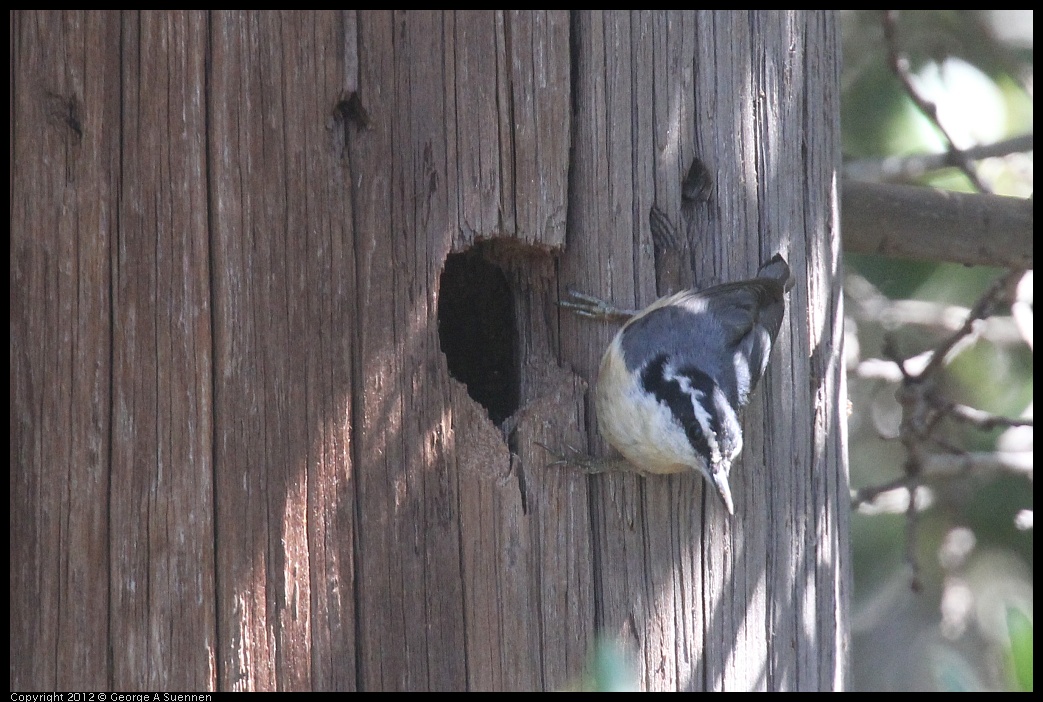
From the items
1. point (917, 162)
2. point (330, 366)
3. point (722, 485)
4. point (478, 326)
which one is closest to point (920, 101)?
point (917, 162)

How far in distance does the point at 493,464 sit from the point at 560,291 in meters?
0.44

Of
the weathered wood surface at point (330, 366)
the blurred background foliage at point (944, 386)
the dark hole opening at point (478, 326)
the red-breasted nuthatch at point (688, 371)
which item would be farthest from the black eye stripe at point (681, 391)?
the blurred background foliage at point (944, 386)

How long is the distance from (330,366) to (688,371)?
3.03 feet

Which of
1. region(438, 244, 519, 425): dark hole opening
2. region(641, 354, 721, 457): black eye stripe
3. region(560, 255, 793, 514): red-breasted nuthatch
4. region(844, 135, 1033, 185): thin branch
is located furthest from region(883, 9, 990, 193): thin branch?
region(438, 244, 519, 425): dark hole opening

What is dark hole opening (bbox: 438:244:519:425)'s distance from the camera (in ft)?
8.92

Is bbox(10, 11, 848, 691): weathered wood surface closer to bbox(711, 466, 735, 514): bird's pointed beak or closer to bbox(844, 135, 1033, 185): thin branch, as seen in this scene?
bbox(711, 466, 735, 514): bird's pointed beak

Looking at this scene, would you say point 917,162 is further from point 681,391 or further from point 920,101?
point 681,391

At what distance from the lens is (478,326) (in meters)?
2.80

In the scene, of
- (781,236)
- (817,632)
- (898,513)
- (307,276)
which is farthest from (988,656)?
(307,276)

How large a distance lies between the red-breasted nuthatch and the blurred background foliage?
1.73 m

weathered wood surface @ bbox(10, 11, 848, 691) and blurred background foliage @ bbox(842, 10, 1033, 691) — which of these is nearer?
weathered wood surface @ bbox(10, 11, 848, 691)

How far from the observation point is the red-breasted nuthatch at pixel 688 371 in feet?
8.05

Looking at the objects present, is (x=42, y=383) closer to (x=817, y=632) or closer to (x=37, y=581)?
(x=37, y=581)
